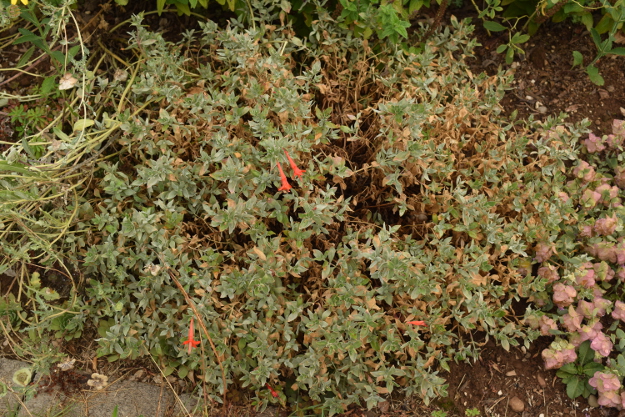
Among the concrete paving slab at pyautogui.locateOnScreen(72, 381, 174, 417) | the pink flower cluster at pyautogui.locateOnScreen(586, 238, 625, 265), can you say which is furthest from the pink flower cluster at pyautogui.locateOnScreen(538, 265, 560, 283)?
the concrete paving slab at pyautogui.locateOnScreen(72, 381, 174, 417)

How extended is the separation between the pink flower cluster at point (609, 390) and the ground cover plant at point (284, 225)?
47 cm

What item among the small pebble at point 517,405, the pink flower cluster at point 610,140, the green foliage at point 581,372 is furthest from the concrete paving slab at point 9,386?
the pink flower cluster at point 610,140

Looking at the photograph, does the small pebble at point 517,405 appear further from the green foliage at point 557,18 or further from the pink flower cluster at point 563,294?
the green foliage at point 557,18

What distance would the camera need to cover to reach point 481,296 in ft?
8.41

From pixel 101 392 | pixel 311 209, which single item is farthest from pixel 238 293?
pixel 101 392

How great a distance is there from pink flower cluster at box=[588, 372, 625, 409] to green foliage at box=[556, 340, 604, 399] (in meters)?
0.09

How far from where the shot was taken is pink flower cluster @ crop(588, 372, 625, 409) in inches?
105

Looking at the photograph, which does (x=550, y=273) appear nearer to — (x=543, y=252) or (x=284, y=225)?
(x=543, y=252)

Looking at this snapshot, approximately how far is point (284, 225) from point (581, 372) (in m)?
1.86

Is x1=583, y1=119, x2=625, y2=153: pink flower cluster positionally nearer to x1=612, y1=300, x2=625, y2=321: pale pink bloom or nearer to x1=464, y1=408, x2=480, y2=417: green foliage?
x1=612, y1=300, x2=625, y2=321: pale pink bloom

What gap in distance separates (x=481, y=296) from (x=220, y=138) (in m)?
1.53

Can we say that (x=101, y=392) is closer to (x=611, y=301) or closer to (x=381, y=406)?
(x=381, y=406)

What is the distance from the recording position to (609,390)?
2674mm

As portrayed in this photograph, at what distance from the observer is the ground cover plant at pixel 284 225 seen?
8.07ft
